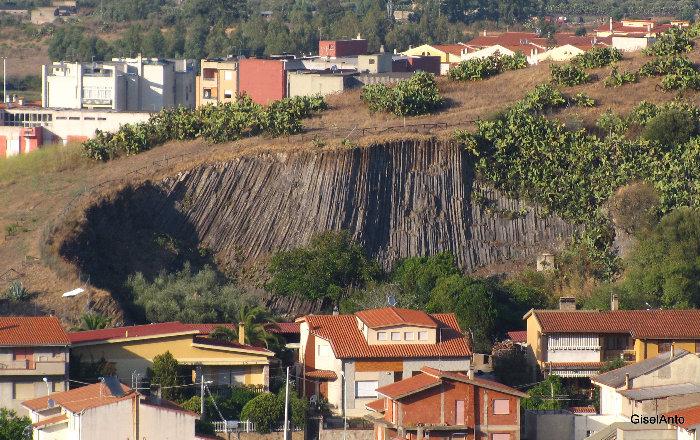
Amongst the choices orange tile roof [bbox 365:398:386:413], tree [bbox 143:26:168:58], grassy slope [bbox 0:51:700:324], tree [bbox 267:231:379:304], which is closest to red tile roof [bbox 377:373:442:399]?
orange tile roof [bbox 365:398:386:413]

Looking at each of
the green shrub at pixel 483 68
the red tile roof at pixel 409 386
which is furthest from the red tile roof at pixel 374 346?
the green shrub at pixel 483 68

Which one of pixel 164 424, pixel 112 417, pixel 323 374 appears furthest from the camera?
pixel 323 374

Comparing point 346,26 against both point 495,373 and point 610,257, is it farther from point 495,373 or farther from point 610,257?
point 495,373

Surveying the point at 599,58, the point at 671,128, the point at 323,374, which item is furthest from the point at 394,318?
the point at 599,58

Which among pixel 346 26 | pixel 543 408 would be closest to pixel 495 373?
pixel 543 408

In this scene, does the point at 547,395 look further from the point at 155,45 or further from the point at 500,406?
the point at 155,45

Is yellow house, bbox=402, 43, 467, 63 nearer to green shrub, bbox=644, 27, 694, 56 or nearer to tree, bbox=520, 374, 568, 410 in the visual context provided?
green shrub, bbox=644, 27, 694, 56
